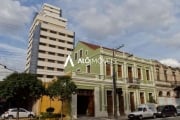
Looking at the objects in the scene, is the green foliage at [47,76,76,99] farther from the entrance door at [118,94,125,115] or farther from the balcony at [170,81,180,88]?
the balcony at [170,81,180,88]

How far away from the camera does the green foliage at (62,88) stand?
25.9 metres

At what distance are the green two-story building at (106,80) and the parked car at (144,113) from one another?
4945 millimetres

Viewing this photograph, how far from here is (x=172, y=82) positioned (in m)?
45.6

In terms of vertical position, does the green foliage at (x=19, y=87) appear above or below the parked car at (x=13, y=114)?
above

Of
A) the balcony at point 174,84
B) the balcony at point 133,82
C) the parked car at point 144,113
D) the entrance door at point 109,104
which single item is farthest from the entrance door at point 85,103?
the balcony at point 174,84

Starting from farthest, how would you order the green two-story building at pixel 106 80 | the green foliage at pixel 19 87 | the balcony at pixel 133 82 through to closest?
the balcony at pixel 133 82 → the green two-story building at pixel 106 80 → the green foliage at pixel 19 87

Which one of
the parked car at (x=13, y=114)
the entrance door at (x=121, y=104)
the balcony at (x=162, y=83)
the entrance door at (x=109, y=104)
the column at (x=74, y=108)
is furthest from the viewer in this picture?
the balcony at (x=162, y=83)

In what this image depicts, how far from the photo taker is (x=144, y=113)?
2908cm

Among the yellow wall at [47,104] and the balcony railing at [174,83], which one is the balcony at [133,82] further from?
the yellow wall at [47,104]

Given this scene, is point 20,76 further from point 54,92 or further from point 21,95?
point 54,92

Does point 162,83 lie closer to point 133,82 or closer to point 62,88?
point 133,82

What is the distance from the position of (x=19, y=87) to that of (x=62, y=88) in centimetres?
474

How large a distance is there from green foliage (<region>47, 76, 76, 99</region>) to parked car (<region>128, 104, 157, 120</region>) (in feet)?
27.2

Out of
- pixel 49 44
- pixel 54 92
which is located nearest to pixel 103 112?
pixel 54 92
